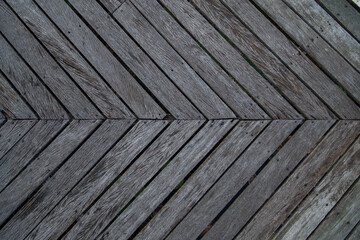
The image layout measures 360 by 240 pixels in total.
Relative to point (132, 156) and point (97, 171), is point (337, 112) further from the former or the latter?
point (97, 171)

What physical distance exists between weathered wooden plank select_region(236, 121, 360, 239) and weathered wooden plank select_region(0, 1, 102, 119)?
1232 millimetres

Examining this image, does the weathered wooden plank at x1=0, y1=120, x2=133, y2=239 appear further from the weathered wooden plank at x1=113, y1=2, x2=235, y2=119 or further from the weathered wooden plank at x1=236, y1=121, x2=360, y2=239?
the weathered wooden plank at x1=236, y1=121, x2=360, y2=239

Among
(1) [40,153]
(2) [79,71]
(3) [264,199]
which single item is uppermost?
(2) [79,71]

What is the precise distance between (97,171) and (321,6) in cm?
186

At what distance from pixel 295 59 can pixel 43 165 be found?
1.79 m

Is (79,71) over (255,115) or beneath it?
over

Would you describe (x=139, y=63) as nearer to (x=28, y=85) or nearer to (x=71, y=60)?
(x=71, y=60)

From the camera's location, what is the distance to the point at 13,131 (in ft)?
6.98

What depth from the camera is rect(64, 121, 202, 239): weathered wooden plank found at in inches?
80.5

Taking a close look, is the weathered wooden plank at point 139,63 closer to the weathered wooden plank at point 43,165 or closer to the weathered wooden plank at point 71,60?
the weathered wooden plank at point 71,60

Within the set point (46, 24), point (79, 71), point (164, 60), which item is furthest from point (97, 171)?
point (46, 24)

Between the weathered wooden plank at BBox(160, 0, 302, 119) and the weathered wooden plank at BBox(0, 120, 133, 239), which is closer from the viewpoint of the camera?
the weathered wooden plank at BBox(0, 120, 133, 239)

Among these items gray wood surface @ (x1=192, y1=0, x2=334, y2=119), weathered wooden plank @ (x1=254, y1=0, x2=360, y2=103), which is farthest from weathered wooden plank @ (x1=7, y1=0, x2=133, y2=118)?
weathered wooden plank @ (x1=254, y1=0, x2=360, y2=103)

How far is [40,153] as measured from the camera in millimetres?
2111
